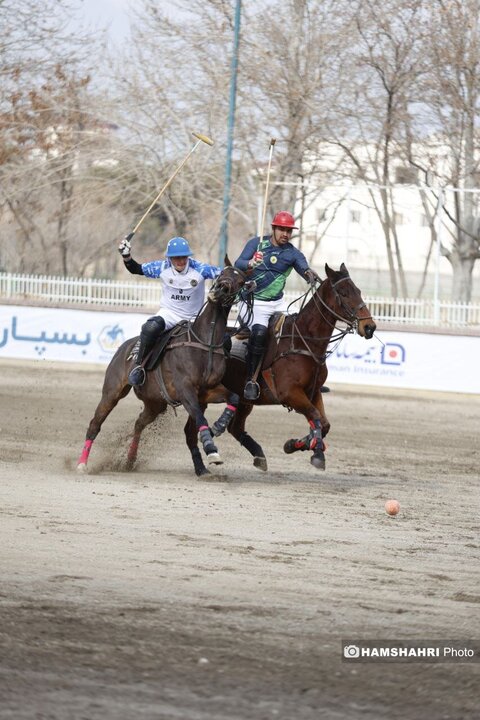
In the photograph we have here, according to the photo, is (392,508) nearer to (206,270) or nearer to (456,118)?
(206,270)

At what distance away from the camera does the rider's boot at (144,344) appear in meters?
12.4

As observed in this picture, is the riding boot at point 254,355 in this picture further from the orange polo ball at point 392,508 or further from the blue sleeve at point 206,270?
the orange polo ball at point 392,508

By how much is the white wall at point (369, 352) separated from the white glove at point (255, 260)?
37.1 feet

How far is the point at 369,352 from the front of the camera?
25172mm

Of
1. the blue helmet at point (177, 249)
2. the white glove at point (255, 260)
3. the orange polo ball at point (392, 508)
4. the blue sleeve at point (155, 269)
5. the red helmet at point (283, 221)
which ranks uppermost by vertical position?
the red helmet at point (283, 221)

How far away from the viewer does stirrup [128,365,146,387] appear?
12359 mm

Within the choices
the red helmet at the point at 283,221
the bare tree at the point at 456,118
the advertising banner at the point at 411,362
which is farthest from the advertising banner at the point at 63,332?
the red helmet at the point at 283,221

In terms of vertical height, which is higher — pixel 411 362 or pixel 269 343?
pixel 269 343

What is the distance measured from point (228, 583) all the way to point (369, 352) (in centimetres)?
1809

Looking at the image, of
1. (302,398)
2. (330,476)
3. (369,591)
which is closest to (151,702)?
(369,591)

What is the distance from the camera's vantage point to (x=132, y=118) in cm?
3656

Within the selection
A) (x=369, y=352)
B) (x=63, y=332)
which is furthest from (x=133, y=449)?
(x=63, y=332)

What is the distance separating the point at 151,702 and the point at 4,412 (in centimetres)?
1364

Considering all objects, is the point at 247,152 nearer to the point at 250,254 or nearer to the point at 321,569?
the point at 250,254
